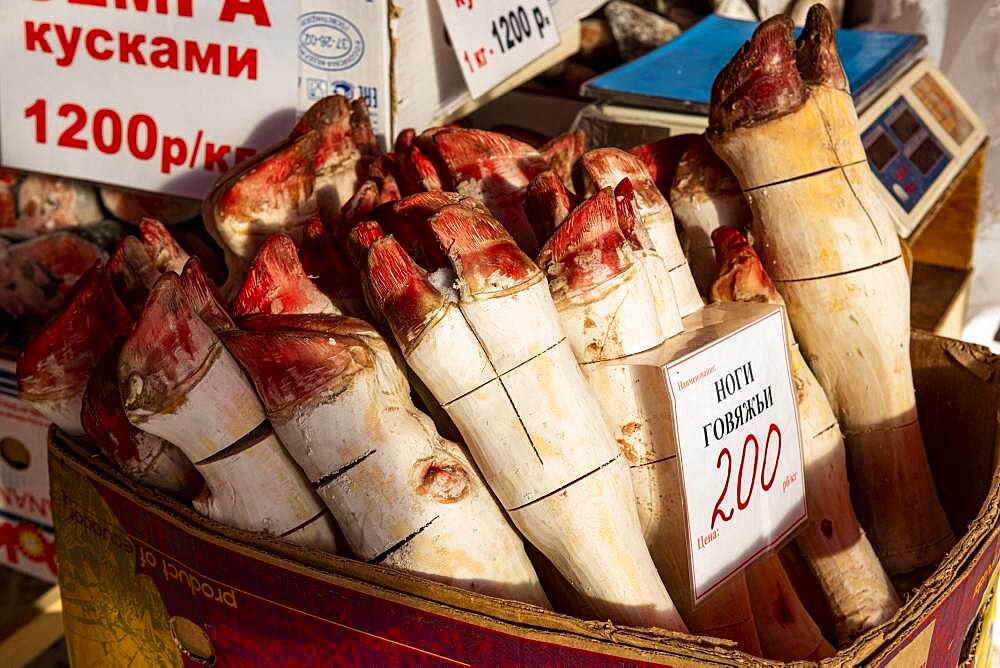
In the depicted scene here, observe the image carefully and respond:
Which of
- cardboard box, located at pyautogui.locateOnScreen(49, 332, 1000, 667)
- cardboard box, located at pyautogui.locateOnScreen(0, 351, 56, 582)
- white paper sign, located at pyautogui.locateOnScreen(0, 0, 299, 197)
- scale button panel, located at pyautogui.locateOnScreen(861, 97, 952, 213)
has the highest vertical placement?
white paper sign, located at pyautogui.locateOnScreen(0, 0, 299, 197)

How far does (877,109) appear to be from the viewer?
68.5 inches

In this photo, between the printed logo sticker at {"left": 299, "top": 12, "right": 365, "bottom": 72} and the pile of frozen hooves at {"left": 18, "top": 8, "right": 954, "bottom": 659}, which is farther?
the printed logo sticker at {"left": 299, "top": 12, "right": 365, "bottom": 72}

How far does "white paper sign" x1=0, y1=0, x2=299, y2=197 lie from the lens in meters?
1.47

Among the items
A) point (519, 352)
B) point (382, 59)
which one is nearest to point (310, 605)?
point (519, 352)

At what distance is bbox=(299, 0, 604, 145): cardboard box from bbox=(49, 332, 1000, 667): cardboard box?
0.66 metres

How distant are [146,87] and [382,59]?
381 mm

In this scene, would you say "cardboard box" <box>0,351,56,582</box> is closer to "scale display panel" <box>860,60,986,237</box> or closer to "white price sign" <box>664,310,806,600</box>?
"white price sign" <box>664,310,806,600</box>

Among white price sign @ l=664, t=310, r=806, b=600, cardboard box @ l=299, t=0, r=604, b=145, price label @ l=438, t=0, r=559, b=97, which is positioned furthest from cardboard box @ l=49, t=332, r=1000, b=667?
price label @ l=438, t=0, r=559, b=97

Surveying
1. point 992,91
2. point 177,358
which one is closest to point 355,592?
point 177,358

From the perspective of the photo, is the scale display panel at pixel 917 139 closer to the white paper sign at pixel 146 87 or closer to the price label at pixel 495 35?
the price label at pixel 495 35

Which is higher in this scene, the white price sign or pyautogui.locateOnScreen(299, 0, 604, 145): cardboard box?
pyautogui.locateOnScreen(299, 0, 604, 145): cardboard box

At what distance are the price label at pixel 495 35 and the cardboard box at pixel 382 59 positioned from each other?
0.04 meters

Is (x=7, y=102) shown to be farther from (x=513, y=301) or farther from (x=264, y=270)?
(x=513, y=301)

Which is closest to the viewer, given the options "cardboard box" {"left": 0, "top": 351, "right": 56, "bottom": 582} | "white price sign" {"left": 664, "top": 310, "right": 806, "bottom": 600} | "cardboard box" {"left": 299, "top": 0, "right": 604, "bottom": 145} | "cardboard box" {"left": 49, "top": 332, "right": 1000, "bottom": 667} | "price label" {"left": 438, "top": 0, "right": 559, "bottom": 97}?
"cardboard box" {"left": 49, "top": 332, "right": 1000, "bottom": 667}
